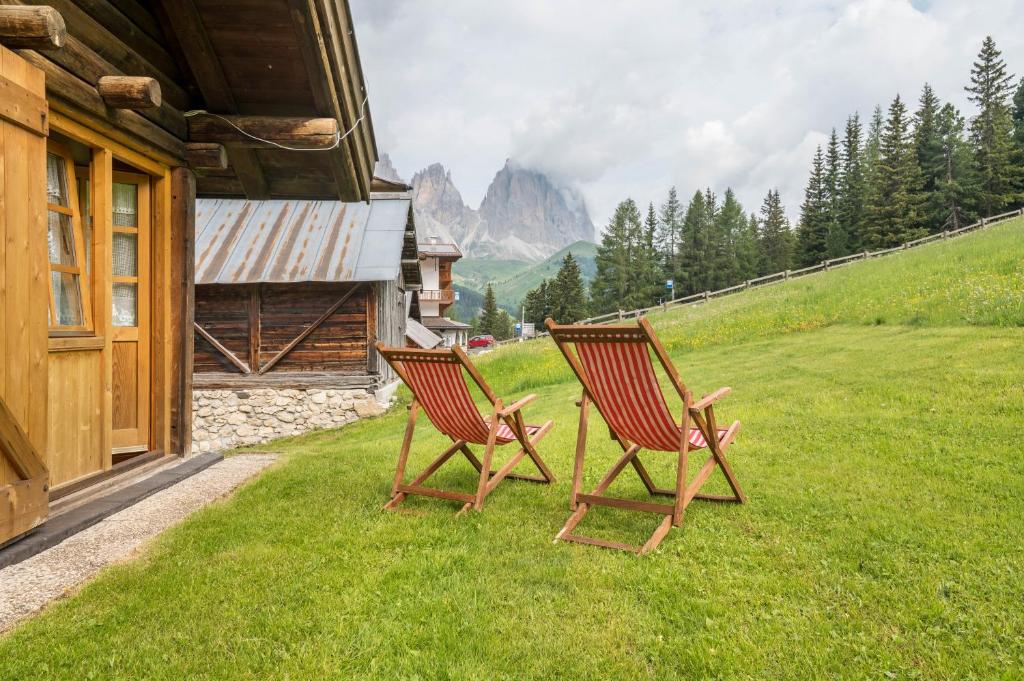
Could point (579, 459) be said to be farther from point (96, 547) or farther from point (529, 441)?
point (96, 547)

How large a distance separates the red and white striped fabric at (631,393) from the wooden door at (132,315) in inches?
156

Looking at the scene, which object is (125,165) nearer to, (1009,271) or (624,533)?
(624,533)

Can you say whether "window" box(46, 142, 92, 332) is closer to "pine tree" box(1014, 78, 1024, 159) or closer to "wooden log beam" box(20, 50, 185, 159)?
"wooden log beam" box(20, 50, 185, 159)

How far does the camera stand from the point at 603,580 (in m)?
2.97

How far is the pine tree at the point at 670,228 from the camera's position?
62.5 m

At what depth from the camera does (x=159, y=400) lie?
5.20m

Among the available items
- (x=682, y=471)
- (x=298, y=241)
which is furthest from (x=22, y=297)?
(x=298, y=241)

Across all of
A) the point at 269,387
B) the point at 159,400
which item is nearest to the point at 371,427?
the point at 269,387

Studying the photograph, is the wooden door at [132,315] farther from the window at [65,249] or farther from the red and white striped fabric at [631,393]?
the red and white striped fabric at [631,393]

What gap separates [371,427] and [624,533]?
381 inches

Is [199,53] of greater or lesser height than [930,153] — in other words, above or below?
below

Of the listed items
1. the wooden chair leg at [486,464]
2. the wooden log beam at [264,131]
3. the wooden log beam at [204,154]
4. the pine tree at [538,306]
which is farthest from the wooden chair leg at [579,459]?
the pine tree at [538,306]

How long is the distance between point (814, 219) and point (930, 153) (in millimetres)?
8541

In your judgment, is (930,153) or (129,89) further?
(930,153)
